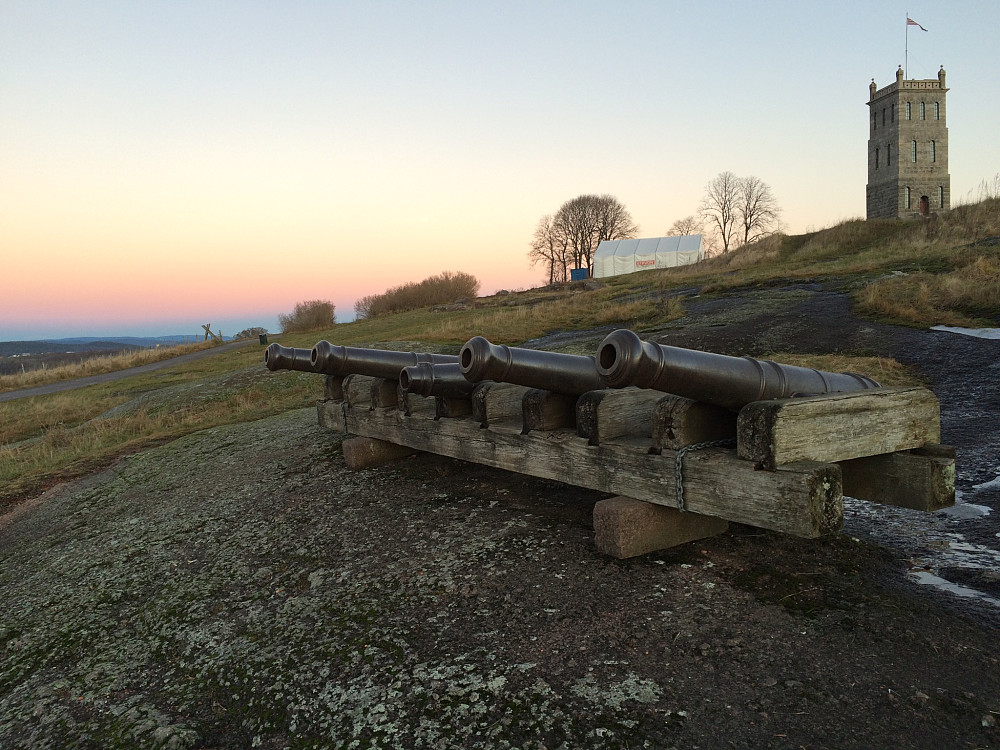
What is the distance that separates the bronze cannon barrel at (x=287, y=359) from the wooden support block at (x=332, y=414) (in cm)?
52

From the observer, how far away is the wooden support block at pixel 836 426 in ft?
9.07

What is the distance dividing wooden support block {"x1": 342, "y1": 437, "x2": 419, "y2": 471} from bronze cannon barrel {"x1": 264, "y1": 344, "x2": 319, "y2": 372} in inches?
29.8

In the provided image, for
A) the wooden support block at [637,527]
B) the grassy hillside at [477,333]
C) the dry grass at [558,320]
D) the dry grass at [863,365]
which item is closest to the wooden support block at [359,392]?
the wooden support block at [637,527]

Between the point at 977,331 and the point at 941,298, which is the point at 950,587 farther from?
the point at 941,298

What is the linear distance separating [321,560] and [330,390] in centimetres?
282

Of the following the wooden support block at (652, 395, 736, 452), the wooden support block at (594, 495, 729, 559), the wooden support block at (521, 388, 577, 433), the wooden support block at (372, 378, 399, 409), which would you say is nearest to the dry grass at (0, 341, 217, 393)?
the wooden support block at (372, 378, 399, 409)

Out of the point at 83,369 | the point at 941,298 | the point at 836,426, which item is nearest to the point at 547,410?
the point at 836,426

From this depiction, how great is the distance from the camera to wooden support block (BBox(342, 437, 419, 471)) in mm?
5914

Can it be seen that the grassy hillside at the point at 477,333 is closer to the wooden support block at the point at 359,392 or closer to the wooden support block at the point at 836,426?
the wooden support block at the point at 359,392

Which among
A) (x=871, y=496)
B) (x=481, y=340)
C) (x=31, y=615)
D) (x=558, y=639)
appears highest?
(x=481, y=340)

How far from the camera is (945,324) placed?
10812 millimetres

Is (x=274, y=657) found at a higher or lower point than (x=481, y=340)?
lower

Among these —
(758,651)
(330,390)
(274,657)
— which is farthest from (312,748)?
(330,390)

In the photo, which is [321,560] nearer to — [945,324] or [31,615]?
[31,615]
